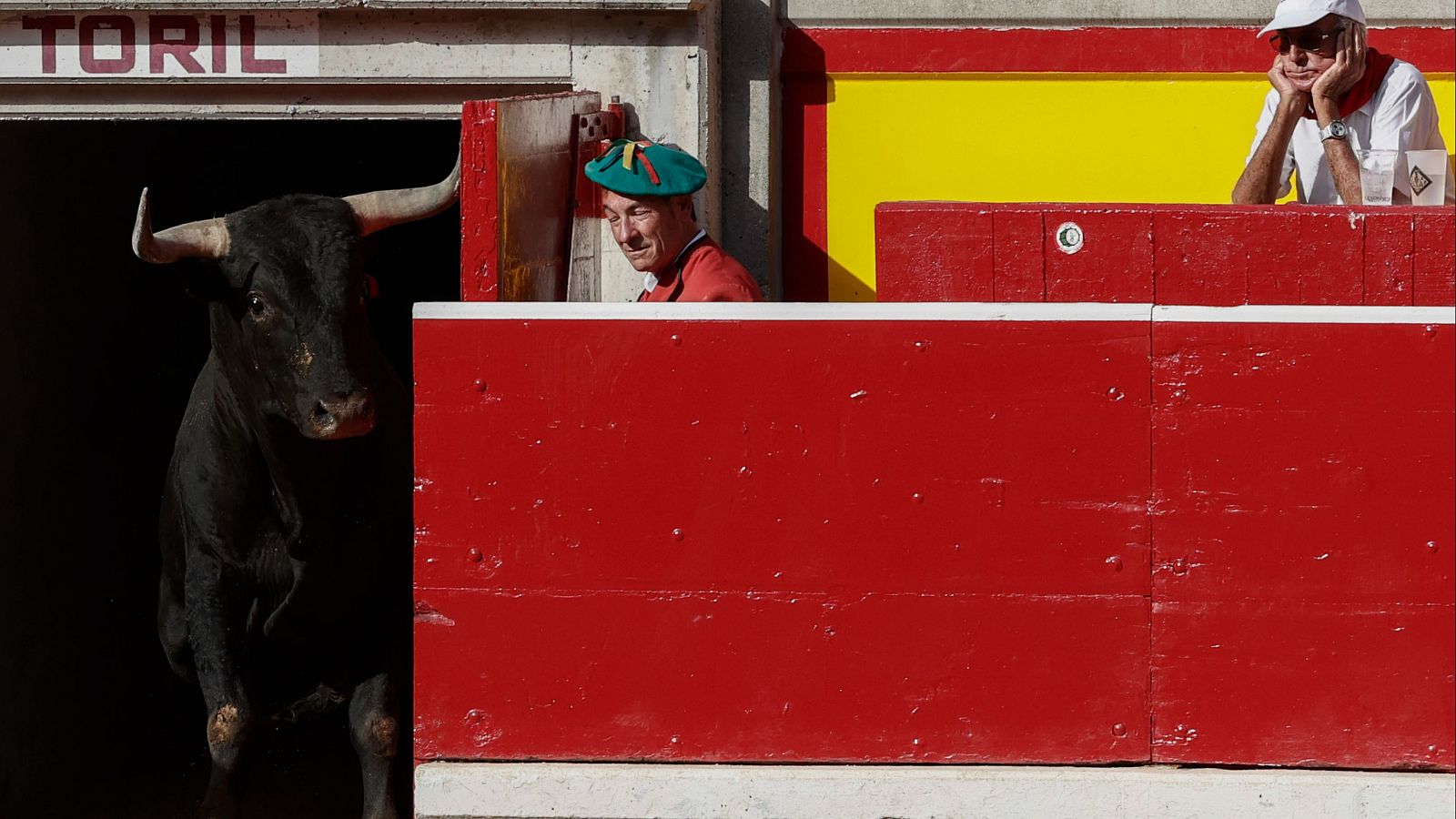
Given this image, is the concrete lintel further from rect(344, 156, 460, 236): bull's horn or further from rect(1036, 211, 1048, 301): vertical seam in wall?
rect(1036, 211, 1048, 301): vertical seam in wall

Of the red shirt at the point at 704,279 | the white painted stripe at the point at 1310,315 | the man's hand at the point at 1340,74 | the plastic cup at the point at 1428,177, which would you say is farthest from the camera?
the man's hand at the point at 1340,74

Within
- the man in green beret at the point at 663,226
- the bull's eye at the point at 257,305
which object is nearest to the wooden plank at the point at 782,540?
the man in green beret at the point at 663,226

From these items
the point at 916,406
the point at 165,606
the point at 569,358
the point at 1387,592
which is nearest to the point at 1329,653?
the point at 1387,592

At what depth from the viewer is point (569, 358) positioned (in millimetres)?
5258

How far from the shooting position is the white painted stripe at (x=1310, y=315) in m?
5.02

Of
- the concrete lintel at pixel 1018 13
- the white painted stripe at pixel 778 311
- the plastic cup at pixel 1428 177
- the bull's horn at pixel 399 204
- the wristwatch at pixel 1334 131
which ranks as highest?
the concrete lintel at pixel 1018 13

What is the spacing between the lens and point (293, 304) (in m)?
5.42

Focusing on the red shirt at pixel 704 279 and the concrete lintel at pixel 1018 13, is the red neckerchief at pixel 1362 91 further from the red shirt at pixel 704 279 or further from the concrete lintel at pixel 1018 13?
the red shirt at pixel 704 279

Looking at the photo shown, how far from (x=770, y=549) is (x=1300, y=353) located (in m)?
1.42

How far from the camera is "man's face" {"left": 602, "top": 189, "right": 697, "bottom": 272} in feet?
18.6

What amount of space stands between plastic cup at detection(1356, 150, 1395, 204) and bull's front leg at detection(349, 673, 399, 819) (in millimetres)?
3145

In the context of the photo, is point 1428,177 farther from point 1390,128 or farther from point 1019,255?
point 1019,255

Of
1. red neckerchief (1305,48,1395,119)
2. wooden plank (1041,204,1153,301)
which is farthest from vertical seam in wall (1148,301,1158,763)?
red neckerchief (1305,48,1395,119)

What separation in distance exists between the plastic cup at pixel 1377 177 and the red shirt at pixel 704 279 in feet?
5.73
